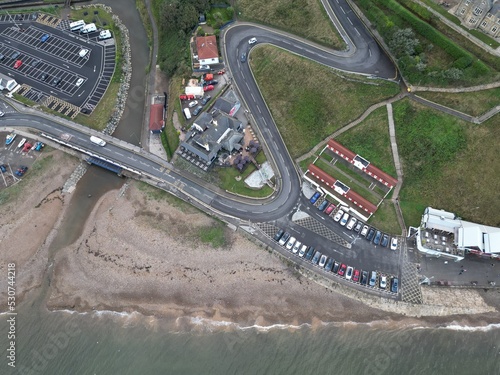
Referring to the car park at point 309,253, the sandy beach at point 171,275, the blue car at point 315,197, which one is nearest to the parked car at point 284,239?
the sandy beach at point 171,275

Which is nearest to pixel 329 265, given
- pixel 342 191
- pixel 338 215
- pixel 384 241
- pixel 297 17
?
pixel 338 215

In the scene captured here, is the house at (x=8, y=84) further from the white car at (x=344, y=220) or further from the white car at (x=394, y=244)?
the white car at (x=394, y=244)

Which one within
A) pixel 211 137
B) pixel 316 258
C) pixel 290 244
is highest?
pixel 211 137

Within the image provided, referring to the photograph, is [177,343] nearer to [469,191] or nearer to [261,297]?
[261,297]

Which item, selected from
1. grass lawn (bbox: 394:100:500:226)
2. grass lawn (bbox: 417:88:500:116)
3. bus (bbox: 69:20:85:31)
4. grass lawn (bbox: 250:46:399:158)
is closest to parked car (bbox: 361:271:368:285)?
grass lawn (bbox: 394:100:500:226)

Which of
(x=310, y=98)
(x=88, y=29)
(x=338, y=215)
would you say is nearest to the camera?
(x=338, y=215)

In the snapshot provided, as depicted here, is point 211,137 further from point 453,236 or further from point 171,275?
point 453,236
